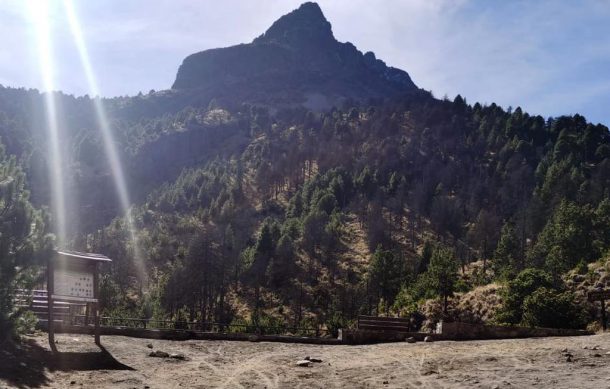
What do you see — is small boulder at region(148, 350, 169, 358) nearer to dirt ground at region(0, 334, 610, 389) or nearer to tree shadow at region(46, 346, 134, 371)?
dirt ground at region(0, 334, 610, 389)

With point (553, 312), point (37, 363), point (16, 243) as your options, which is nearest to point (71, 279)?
point (16, 243)

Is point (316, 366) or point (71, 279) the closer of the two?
point (316, 366)

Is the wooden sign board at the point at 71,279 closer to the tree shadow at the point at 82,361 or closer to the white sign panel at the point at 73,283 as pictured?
the white sign panel at the point at 73,283

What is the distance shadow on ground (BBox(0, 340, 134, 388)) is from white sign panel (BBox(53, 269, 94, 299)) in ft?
5.37

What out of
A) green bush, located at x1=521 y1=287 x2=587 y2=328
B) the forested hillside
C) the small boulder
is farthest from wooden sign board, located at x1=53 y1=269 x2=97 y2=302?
green bush, located at x1=521 y1=287 x2=587 y2=328

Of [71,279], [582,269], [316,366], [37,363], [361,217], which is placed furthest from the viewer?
[361,217]

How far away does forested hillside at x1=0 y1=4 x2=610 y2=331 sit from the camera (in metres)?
58.5

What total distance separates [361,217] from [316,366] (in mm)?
89470

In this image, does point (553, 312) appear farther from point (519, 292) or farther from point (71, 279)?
point (71, 279)

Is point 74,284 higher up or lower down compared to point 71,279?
lower down

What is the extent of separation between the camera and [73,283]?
653 inches

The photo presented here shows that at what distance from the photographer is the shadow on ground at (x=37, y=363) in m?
12.6

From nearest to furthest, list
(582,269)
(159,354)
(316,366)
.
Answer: (316,366), (159,354), (582,269)

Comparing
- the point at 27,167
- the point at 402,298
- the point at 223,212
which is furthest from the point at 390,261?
the point at 27,167
